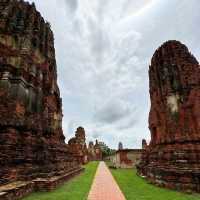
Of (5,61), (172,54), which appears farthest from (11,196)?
(172,54)

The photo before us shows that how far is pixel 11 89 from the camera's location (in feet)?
35.3

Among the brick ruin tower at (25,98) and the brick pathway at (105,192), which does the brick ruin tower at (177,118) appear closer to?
the brick pathway at (105,192)

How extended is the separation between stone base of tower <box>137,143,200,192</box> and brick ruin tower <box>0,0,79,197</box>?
5870mm

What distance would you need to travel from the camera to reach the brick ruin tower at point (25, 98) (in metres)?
8.55

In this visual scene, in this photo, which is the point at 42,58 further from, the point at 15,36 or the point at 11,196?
the point at 11,196

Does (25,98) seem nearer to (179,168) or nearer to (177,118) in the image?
(177,118)

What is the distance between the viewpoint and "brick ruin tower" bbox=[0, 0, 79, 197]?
28.0 feet

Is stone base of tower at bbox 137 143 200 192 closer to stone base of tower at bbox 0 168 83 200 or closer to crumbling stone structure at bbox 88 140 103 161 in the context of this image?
stone base of tower at bbox 0 168 83 200

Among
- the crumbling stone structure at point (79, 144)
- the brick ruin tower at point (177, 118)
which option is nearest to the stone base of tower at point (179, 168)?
the brick ruin tower at point (177, 118)

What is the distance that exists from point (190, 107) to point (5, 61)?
11.9 meters

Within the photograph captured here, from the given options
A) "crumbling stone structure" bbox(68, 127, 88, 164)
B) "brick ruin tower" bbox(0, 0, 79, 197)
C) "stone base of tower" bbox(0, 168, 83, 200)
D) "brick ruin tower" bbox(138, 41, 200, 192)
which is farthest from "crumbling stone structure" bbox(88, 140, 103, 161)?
"stone base of tower" bbox(0, 168, 83, 200)

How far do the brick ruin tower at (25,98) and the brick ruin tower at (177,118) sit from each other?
6223 millimetres

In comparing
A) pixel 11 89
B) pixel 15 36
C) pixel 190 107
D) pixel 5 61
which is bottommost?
pixel 190 107

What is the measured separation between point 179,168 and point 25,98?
9.74 m
